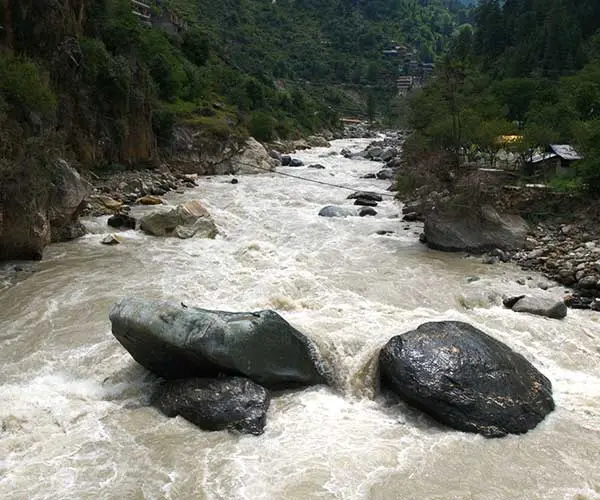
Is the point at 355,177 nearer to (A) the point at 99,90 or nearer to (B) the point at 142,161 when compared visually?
(B) the point at 142,161

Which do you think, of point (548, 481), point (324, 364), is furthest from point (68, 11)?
point (548, 481)

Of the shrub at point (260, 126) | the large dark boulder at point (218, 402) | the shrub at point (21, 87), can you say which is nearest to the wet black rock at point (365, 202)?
the shrub at point (21, 87)

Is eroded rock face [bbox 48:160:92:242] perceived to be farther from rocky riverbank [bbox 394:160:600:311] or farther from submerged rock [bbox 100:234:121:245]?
rocky riverbank [bbox 394:160:600:311]

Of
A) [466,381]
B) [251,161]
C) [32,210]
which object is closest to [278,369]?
[466,381]

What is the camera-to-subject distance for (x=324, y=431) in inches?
278

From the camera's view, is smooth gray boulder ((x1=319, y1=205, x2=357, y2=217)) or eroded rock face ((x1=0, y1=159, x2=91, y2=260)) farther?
smooth gray boulder ((x1=319, y1=205, x2=357, y2=217))

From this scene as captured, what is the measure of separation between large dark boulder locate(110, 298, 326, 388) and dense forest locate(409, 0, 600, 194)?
13240mm

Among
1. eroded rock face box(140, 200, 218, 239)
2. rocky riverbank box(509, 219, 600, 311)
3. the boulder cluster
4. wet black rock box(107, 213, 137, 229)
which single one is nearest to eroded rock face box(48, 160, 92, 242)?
wet black rock box(107, 213, 137, 229)

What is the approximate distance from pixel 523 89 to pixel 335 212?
97.5 feet

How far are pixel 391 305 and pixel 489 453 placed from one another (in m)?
5.20

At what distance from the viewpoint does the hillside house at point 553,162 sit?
20.5 meters

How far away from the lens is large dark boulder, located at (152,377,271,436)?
23.1ft

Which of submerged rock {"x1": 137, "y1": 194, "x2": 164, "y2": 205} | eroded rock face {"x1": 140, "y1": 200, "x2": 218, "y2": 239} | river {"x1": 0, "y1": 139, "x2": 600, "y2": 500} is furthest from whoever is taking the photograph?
submerged rock {"x1": 137, "y1": 194, "x2": 164, "y2": 205}

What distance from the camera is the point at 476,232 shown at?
16.2 metres
